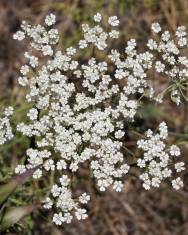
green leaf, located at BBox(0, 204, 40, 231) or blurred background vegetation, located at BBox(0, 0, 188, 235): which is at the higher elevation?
blurred background vegetation, located at BBox(0, 0, 188, 235)

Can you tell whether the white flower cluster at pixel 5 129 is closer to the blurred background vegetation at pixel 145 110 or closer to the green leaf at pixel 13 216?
the green leaf at pixel 13 216

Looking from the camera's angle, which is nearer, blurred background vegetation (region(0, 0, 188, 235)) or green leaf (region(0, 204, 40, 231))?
green leaf (region(0, 204, 40, 231))

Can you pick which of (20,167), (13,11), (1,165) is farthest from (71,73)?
(13,11)

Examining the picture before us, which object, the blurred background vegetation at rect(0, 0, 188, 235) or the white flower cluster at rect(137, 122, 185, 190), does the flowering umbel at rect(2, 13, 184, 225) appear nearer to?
the white flower cluster at rect(137, 122, 185, 190)

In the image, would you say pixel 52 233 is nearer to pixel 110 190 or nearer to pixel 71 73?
pixel 110 190

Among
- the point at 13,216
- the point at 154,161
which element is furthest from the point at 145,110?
the point at 13,216

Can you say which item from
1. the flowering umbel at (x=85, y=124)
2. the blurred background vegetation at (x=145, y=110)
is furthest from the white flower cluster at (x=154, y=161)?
the blurred background vegetation at (x=145, y=110)

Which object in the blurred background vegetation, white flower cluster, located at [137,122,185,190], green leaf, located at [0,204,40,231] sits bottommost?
green leaf, located at [0,204,40,231]

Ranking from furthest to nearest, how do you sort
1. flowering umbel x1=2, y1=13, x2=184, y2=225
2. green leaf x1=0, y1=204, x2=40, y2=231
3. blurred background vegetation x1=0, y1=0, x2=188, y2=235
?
blurred background vegetation x1=0, y1=0, x2=188, y2=235 < flowering umbel x1=2, y1=13, x2=184, y2=225 < green leaf x1=0, y1=204, x2=40, y2=231

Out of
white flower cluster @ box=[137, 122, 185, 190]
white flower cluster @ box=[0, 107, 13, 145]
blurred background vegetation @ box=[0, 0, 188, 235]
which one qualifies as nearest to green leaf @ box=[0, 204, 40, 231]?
white flower cluster @ box=[0, 107, 13, 145]
